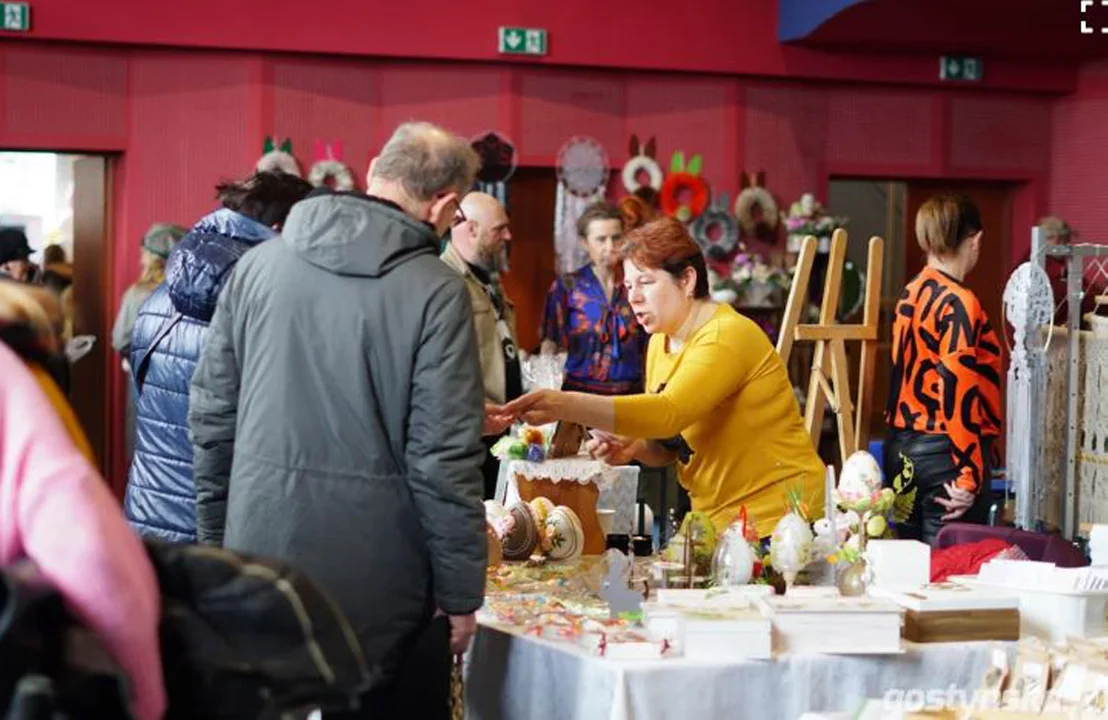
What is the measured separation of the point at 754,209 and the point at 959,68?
177 centimetres

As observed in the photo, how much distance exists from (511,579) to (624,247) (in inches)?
32.5

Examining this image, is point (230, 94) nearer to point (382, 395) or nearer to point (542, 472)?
point (542, 472)

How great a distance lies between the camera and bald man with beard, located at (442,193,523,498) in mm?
5848

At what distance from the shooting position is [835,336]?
22.0 feet

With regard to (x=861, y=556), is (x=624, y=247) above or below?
above

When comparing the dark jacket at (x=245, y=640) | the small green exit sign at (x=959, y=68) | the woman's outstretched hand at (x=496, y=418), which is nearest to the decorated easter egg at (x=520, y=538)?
the woman's outstretched hand at (x=496, y=418)

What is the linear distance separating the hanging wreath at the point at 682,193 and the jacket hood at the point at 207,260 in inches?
263

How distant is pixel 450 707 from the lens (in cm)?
331

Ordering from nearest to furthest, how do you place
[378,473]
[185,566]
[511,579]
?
[185,566]
[378,473]
[511,579]

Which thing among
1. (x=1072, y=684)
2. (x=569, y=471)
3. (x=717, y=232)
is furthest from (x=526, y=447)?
(x=717, y=232)

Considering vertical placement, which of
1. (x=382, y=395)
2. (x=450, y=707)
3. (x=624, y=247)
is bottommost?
(x=450, y=707)

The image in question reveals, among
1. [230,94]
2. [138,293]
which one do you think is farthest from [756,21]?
[138,293]

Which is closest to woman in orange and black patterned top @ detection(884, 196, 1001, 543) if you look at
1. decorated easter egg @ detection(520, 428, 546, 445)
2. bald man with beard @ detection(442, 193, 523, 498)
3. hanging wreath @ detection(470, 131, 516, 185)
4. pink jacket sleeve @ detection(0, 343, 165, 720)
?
decorated easter egg @ detection(520, 428, 546, 445)

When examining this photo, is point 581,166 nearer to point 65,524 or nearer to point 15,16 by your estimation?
point 15,16
